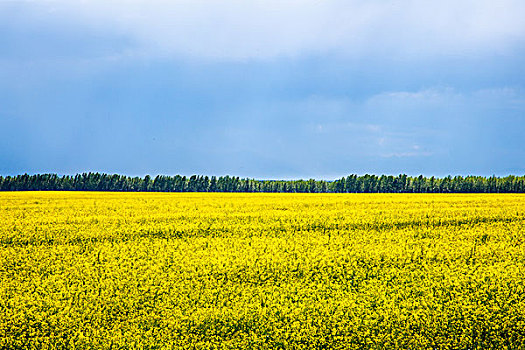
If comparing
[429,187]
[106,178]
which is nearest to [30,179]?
[106,178]

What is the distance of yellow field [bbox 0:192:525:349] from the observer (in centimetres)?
868

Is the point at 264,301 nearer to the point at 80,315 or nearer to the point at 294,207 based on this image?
the point at 80,315

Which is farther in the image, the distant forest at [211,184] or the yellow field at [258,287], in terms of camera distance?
the distant forest at [211,184]

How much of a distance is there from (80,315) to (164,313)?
1.96 m

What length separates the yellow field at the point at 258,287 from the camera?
8.68 meters

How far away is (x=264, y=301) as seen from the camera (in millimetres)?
10227

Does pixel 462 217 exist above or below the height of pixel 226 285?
above

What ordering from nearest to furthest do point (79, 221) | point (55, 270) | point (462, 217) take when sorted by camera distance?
point (55, 270), point (79, 221), point (462, 217)

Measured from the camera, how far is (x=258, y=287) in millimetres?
11172

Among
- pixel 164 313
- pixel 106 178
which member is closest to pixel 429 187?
pixel 106 178

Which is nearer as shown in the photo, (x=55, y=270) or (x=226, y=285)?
(x=226, y=285)

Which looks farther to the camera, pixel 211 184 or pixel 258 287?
pixel 211 184

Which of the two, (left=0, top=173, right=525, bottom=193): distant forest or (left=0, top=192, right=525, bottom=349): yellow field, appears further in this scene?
(left=0, top=173, right=525, bottom=193): distant forest

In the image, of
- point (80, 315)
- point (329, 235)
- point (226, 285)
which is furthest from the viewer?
Result: point (329, 235)
